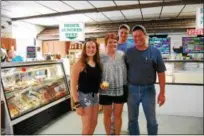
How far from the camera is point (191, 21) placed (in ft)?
26.0

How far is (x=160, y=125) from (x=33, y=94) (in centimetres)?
224

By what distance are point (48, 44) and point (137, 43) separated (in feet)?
26.0

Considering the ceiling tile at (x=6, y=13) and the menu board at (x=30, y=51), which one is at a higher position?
the ceiling tile at (x=6, y=13)

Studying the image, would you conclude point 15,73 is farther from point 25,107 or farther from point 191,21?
point 191,21

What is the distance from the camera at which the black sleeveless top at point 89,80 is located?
243cm

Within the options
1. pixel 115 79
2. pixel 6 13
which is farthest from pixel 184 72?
pixel 6 13

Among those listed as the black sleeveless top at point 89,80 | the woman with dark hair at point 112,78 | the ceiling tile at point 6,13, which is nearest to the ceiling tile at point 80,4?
the ceiling tile at point 6,13

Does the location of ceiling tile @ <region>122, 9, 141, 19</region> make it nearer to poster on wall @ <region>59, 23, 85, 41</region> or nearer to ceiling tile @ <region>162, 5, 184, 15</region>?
ceiling tile @ <region>162, 5, 184, 15</region>

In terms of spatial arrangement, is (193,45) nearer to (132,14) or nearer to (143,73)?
(132,14)

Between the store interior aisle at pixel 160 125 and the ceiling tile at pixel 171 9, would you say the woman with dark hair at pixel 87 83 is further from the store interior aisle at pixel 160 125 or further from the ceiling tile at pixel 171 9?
the ceiling tile at pixel 171 9

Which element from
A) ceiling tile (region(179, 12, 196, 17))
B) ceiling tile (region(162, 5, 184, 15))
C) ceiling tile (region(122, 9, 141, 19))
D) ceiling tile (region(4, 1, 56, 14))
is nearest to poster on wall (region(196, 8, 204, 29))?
ceiling tile (region(162, 5, 184, 15))

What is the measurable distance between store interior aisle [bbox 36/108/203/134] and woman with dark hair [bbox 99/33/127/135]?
3.42 ft

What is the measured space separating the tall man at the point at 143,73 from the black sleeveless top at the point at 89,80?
0.39 meters

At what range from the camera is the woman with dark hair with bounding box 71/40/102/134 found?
2436mm
